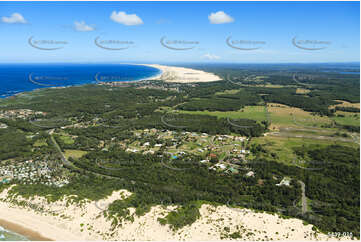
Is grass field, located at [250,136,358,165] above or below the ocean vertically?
above

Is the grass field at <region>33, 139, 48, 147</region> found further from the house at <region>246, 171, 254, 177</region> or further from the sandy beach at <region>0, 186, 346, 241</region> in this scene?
the house at <region>246, 171, 254, 177</region>

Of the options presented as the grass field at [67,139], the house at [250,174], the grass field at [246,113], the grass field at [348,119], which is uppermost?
the grass field at [348,119]

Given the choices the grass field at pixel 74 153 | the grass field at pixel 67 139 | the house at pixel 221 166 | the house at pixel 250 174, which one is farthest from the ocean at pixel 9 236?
the house at pixel 250 174

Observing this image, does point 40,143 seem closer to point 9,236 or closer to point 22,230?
point 22,230

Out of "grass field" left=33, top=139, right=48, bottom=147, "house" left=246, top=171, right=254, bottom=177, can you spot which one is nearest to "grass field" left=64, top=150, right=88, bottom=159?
"grass field" left=33, top=139, right=48, bottom=147

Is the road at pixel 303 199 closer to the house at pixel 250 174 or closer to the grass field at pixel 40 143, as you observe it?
the house at pixel 250 174

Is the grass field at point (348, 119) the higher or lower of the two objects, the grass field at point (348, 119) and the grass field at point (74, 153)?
the higher

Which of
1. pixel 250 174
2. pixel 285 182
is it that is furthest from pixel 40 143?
pixel 285 182

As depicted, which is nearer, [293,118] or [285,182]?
[285,182]
